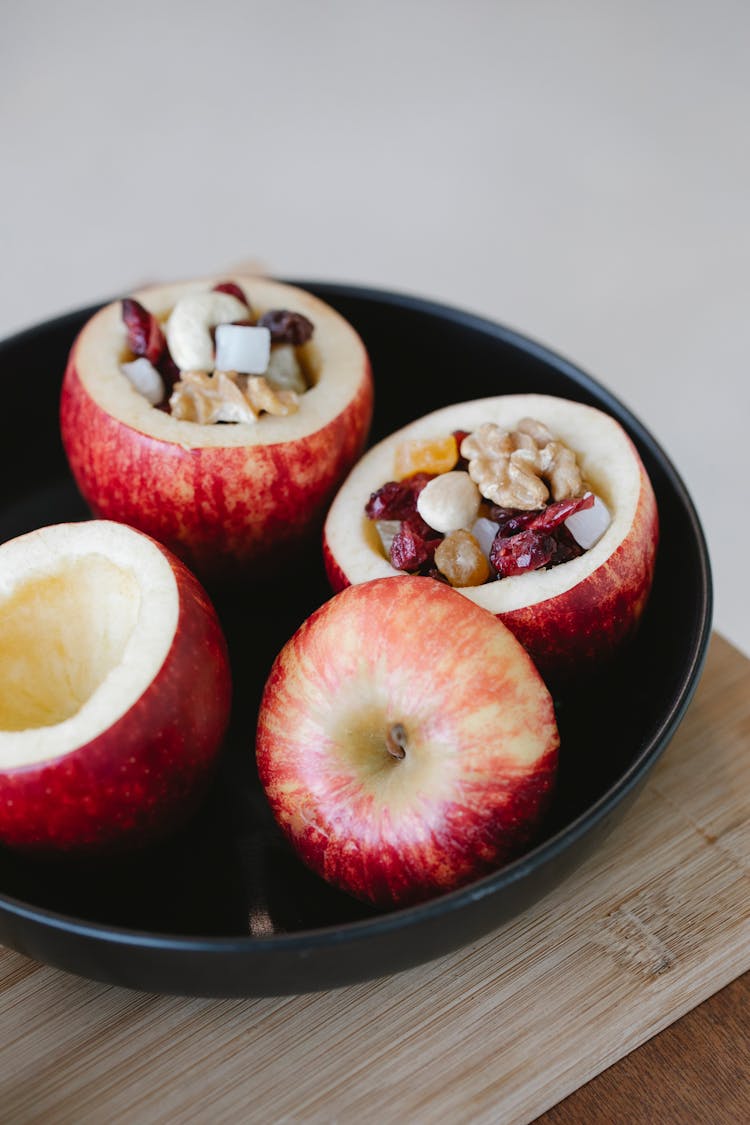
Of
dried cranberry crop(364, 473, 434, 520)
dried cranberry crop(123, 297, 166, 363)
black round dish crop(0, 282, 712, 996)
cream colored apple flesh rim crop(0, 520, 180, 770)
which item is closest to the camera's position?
black round dish crop(0, 282, 712, 996)

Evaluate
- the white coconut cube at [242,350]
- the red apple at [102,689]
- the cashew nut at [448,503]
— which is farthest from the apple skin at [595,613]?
the white coconut cube at [242,350]

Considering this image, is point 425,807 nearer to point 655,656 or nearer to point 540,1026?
point 540,1026

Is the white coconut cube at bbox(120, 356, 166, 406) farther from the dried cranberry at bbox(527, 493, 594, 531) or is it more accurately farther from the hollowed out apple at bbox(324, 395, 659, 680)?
the dried cranberry at bbox(527, 493, 594, 531)

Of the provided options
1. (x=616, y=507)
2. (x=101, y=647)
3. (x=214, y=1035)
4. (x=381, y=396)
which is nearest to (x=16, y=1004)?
(x=214, y=1035)

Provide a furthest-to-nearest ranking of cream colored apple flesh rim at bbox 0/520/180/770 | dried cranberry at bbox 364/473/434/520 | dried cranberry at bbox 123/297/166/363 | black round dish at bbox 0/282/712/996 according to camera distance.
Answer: dried cranberry at bbox 123/297/166/363 → dried cranberry at bbox 364/473/434/520 → cream colored apple flesh rim at bbox 0/520/180/770 → black round dish at bbox 0/282/712/996

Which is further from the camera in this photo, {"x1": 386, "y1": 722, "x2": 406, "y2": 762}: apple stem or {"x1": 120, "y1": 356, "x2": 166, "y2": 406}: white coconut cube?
{"x1": 120, "y1": 356, "x2": 166, "y2": 406}: white coconut cube

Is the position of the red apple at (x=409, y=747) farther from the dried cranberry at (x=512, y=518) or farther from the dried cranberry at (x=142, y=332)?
the dried cranberry at (x=142, y=332)

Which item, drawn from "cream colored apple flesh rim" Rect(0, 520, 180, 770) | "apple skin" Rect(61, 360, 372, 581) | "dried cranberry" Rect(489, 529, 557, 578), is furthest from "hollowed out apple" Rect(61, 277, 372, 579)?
"dried cranberry" Rect(489, 529, 557, 578)
